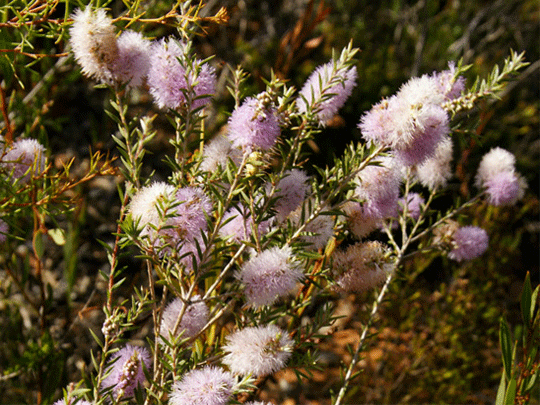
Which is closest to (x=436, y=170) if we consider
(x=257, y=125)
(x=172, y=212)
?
(x=257, y=125)

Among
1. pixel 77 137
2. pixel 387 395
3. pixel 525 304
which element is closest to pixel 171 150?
pixel 77 137

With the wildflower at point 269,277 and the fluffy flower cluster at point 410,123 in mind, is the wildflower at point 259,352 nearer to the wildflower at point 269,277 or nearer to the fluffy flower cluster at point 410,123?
the wildflower at point 269,277

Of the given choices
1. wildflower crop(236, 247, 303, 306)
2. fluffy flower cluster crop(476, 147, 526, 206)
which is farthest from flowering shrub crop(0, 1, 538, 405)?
fluffy flower cluster crop(476, 147, 526, 206)

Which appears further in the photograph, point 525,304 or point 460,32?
point 460,32

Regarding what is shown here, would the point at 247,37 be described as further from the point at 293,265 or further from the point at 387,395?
the point at 293,265

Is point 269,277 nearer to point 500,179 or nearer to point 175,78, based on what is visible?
point 175,78

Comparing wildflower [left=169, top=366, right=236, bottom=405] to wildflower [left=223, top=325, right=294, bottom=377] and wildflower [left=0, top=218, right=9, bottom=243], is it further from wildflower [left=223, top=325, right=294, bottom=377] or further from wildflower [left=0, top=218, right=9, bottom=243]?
wildflower [left=0, top=218, right=9, bottom=243]
